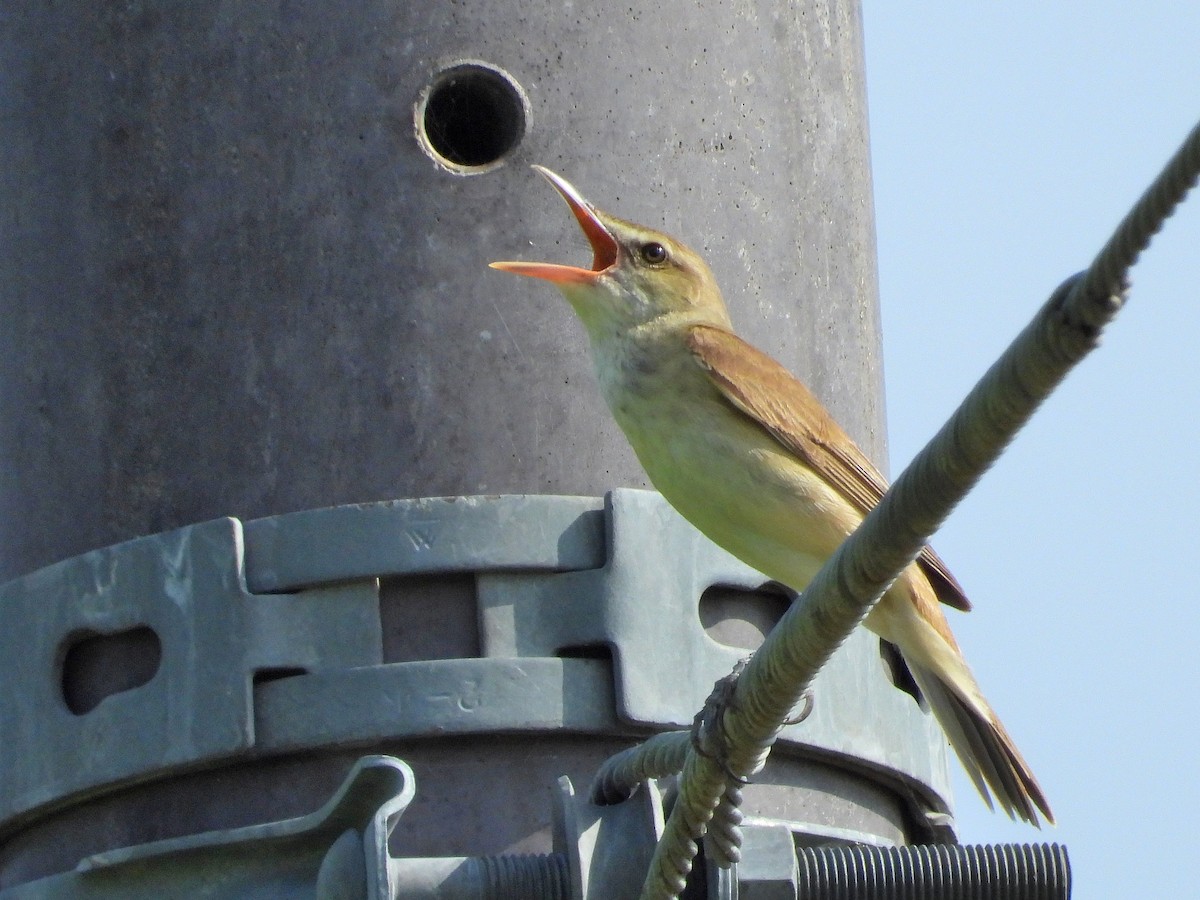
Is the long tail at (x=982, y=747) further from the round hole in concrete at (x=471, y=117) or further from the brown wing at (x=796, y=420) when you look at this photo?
the round hole in concrete at (x=471, y=117)

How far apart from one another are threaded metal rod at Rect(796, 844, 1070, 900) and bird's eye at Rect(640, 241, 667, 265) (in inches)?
83.0

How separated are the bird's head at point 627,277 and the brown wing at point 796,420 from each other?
0.10m

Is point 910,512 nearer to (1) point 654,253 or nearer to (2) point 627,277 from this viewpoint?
(1) point 654,253

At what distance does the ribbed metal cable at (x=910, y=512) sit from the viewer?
9.03 ft

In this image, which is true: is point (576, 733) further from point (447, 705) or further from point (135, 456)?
point (135, 456)

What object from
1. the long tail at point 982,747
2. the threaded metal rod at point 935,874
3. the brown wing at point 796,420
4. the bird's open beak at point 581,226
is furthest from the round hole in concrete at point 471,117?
the threaded metal rod at point 935,874

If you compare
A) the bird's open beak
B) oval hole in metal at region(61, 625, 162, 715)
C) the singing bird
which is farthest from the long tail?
oval hole in metal at region(61, 625, 162, 715)

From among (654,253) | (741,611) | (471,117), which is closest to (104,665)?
(741,611)

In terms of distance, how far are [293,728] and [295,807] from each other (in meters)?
0.19

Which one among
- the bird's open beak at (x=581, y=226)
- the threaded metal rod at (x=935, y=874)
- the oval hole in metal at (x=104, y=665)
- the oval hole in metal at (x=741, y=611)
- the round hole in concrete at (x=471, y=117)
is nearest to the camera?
the threaded metal rod at (x=935, y=874)

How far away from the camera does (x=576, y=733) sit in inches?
197

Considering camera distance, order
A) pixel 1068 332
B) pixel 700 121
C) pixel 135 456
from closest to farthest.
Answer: pixel 1068 332 → pixel 135 456 → pixel 700 121

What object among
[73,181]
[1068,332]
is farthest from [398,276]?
[1068,332]

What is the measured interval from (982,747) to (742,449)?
0.99m
